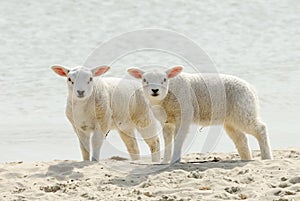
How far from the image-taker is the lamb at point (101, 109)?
10539 mm

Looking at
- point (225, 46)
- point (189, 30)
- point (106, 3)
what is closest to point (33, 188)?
point (225, 46)

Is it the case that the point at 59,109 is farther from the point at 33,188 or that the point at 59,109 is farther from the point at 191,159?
the point at 33,188

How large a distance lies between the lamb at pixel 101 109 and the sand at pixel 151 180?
19.2 inches

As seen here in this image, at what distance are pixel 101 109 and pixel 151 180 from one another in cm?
169

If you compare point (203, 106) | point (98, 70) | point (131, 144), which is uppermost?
point (98, 70)

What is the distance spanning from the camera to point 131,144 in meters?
11.9

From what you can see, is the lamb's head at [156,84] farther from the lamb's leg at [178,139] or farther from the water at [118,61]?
the water at [118,61]

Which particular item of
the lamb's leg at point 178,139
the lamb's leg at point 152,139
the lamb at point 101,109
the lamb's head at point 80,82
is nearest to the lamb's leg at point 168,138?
the lamb's leg at point 178,139

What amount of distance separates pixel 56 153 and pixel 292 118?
4213mm

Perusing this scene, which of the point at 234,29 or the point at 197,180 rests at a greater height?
the point at 234,29

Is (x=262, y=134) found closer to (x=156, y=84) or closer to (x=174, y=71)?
(x=174, y=71)

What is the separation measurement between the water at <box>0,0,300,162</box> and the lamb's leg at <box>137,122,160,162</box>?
574mm

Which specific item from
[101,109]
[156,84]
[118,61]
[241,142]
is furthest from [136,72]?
[118,61]

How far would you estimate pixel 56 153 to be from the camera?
13359 millimetres
